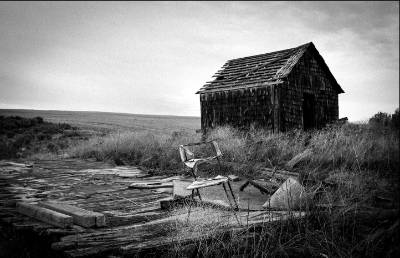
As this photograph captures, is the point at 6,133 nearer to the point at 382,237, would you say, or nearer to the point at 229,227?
the point at 229,227

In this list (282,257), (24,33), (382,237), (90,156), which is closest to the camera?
(382,237)

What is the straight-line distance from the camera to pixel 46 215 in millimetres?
4105

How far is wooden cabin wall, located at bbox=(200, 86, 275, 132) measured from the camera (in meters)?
13.8

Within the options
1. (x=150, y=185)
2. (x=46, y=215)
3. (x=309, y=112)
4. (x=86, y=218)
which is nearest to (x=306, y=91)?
(x=309, y=112)

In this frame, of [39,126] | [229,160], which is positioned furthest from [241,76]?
[39,126]

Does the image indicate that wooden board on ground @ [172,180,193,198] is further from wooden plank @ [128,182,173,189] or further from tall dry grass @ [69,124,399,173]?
tall dry grass @ [69,124,399,173]

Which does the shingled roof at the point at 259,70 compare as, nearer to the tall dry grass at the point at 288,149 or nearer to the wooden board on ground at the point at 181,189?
the tall dry grass at the point at 288,149

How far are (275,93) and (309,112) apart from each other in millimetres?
2989

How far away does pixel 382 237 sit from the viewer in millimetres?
1767

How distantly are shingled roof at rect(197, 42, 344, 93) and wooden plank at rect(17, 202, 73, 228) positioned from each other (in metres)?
11.0

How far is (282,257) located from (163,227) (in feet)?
4.65

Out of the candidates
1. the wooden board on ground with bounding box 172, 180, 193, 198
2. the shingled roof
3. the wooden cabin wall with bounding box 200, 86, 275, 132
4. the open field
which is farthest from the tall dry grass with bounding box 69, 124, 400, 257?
the open field


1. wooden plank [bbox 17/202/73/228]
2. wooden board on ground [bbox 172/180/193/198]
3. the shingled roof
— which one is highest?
the shingled roof

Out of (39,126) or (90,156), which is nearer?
(90,156)
